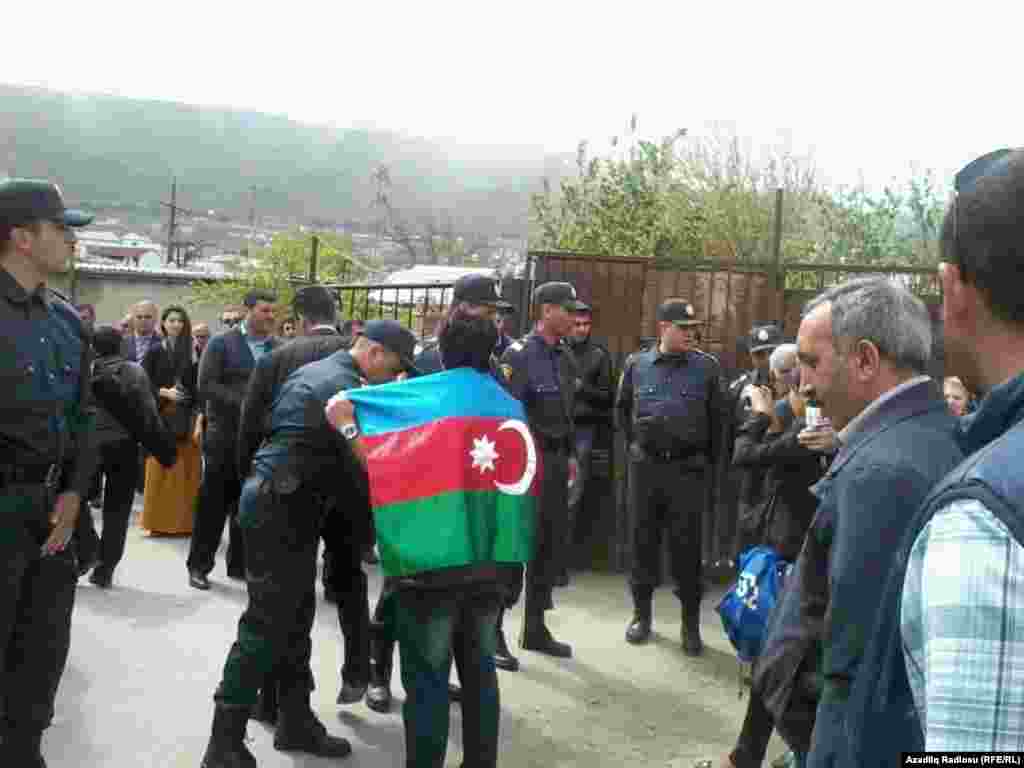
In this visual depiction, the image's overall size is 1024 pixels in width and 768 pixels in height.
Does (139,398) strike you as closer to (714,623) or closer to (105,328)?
(105,328)

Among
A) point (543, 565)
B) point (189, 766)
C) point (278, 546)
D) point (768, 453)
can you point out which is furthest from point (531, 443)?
point (543, 565)

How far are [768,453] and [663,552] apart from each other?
10.6 feet

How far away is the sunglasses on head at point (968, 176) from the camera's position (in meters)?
1.44

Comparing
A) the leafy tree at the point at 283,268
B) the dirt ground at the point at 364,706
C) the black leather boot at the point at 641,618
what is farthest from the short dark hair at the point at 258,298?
the leafy tree at the point at 283,268

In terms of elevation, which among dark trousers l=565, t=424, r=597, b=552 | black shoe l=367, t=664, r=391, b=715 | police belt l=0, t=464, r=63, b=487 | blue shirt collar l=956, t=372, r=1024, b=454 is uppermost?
blue shirt collar l=956, t=372, r=1024, b=454

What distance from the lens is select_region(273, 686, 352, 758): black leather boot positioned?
466 cm

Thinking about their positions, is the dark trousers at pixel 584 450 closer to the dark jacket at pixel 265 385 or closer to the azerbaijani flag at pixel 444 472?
the dark jacket at pixel 265 385

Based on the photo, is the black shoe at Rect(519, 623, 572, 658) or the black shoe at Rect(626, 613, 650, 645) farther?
the black shoe at Rect(626, 613, 650, 645)

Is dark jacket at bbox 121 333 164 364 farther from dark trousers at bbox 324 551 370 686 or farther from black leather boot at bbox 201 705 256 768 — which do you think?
black leather boot at bbox 201 705 256 768

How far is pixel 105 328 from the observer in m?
6.80

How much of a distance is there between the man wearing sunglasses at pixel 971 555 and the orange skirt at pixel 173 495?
811 cm

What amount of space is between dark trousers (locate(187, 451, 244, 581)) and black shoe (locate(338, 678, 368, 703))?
2503 mm

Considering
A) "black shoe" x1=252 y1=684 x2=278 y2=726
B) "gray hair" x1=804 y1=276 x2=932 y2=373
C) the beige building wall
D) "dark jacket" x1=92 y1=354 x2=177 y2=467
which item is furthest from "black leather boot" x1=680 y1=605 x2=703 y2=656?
the beige building wall

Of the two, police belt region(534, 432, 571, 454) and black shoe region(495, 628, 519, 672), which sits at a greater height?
police belt region(534, 432, 571, 454)
